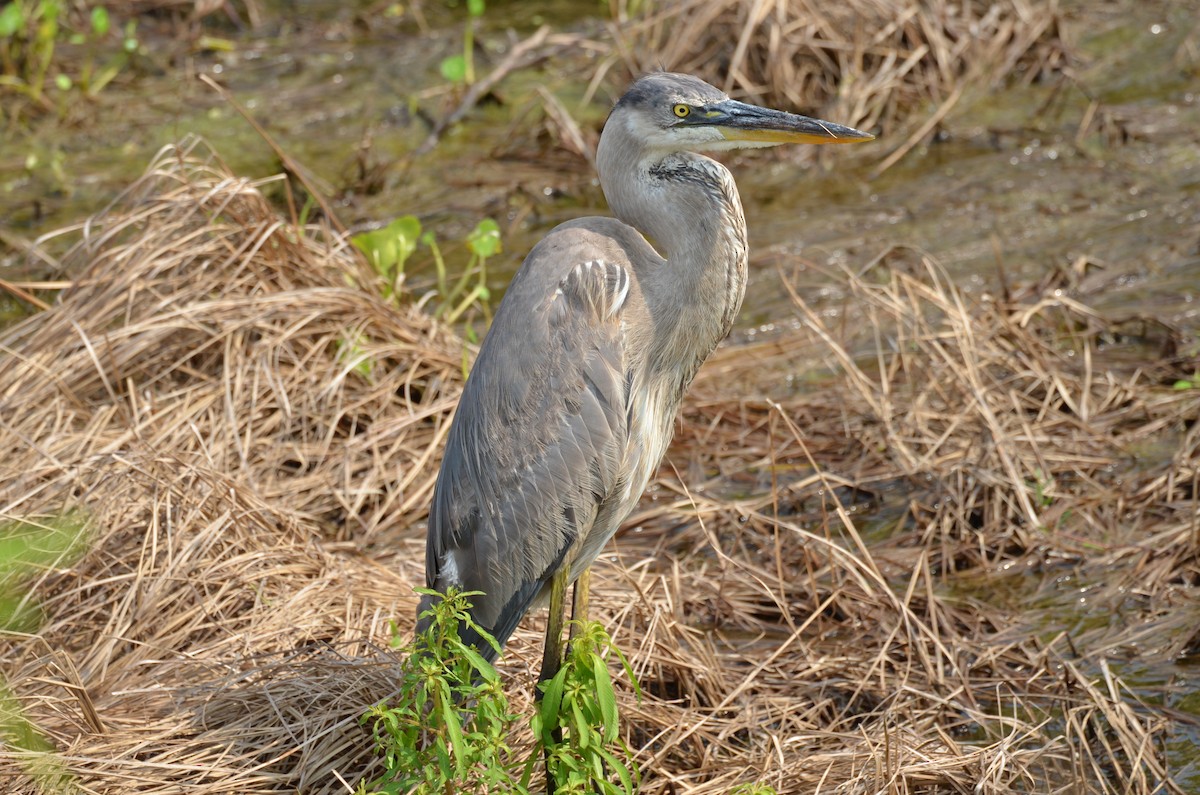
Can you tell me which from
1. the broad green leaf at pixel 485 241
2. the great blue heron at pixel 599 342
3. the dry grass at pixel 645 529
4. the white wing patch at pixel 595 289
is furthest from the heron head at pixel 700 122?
the broad green leaf at pixel 485 241

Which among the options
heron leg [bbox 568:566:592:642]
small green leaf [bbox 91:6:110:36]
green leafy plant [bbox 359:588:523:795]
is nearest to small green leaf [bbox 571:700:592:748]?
green leafy plant [bbox 359:588:523:795]

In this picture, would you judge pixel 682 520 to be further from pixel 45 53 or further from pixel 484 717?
pixel 45 53

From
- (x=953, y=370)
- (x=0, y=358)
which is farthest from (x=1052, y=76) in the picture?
(x=0, y=358)

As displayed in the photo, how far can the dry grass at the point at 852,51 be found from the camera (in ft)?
26.8

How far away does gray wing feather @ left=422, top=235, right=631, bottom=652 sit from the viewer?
3.57m

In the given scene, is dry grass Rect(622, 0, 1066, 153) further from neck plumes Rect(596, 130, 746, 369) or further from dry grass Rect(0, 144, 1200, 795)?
neck plumes Rect(596, 130, 746, 369)

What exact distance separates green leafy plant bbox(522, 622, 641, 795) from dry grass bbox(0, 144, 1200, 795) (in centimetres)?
74

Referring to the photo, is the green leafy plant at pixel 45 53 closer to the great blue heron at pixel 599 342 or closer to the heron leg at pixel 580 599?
the great blue heron at pixel 599 342

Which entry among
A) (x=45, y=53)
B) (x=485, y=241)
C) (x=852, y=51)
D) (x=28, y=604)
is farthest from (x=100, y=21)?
(x=28, y=604)

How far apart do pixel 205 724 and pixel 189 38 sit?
7357 millimetres

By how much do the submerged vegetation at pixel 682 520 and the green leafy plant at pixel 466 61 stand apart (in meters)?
1.53

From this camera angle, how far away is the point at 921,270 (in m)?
6.54

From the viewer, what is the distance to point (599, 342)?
357cm

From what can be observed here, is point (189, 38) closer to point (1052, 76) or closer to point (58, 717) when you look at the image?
point (1052, 76)
